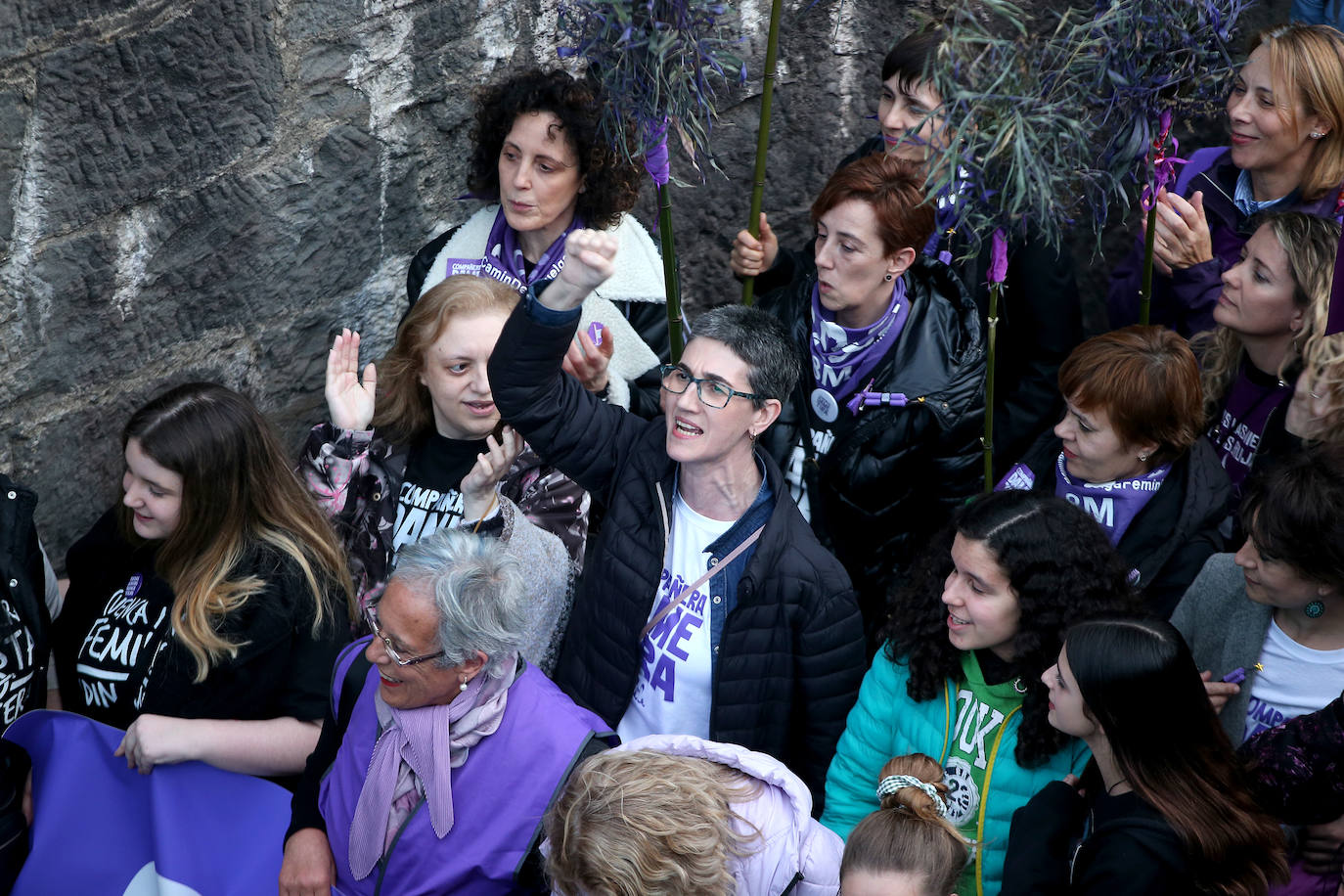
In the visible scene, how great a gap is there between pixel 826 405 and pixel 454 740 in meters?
1.35

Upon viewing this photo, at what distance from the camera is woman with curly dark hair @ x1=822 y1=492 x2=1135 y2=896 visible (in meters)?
2.39

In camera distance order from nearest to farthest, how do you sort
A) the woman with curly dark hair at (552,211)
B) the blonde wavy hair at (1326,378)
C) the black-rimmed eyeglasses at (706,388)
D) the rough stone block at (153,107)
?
the black-rimmed eyeglasses at (706,388) < the blonde wavy hair at (1326,378) < the rough stone block at (153,107) < the woman with curly dark hair at (552,211)

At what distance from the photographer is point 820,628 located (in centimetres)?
261

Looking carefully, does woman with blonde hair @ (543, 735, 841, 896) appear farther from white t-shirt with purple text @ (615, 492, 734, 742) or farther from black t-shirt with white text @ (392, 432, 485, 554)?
black t-shirt with white text @ (392, 432, 485, 554)

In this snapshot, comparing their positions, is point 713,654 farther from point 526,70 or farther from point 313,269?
point 526,70

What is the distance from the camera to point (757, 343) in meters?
2.68

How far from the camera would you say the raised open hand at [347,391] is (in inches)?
115

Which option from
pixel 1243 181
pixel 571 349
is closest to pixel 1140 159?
pixel 1243 181

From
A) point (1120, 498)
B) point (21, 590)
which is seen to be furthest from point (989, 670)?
point (21, 590)

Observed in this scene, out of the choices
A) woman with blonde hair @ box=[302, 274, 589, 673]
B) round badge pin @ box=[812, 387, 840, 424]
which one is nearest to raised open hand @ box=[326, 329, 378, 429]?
woman with blonde hair @ box=[302, 274, 589, 673]

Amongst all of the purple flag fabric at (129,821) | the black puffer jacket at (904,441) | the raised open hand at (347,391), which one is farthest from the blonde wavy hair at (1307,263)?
the purple flag fabric at (129,821)

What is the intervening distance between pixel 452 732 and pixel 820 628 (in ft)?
2.55

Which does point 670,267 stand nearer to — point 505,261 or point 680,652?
point 680,652

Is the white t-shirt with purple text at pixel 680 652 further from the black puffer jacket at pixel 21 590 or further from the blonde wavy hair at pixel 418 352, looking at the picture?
the black puffer jacket at pixel 21 590
